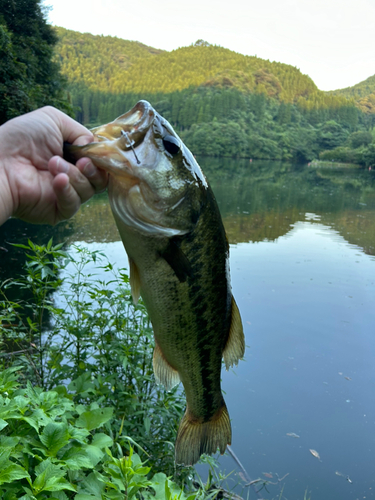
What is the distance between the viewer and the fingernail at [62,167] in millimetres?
1523

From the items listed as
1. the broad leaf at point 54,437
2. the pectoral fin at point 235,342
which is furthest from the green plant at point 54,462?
the pectoral fin at point 235,342

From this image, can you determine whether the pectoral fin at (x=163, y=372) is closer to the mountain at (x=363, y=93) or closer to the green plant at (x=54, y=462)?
the green plant at (x=54, y=462)

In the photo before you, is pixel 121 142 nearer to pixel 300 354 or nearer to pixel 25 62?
pixel 300 354

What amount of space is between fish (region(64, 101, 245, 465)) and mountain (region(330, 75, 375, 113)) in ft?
491

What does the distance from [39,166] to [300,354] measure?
6114 millimetres

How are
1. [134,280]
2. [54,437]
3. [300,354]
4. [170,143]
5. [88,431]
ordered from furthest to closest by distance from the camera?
1. [300,354]
2. [88,431]
3. [54,437]
4. [134,280]
5. [170,143]

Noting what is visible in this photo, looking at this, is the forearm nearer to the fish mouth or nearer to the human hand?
the human hand

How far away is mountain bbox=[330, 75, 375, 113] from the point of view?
13200cm

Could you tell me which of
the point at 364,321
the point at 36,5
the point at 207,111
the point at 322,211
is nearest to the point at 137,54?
the point at 207,111

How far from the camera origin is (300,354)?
22.0 ft

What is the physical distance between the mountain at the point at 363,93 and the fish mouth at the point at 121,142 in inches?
5898

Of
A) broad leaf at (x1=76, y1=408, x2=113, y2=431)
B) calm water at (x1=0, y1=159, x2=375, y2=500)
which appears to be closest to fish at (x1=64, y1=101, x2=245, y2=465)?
broad leaf at (x1=76, y1=408, x2=113, y2=431)

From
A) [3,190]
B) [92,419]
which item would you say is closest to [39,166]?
[3,190]

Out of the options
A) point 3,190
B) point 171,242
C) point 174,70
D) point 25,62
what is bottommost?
point 171,242
